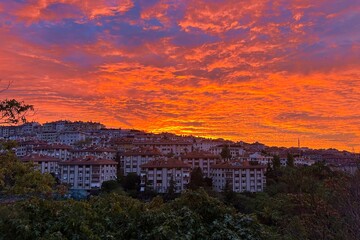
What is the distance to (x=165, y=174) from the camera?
48.8 meters

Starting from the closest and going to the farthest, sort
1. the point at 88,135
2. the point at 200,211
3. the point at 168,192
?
the point at 200,211 < the point at 168,192 < the point at 88,135

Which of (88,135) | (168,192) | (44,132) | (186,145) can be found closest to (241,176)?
(168,192)

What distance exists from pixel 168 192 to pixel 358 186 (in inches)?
1541

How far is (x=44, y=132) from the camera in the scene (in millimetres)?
102625

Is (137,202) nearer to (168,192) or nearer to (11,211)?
(11,211)

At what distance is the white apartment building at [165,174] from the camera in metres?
48.3

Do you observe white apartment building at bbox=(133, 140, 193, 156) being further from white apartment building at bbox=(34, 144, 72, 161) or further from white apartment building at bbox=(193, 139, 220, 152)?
white apartment building at bbox=(34, 144, 72, 161)

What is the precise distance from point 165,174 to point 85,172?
10998 mm

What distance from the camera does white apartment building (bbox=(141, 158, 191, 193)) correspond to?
159 ft

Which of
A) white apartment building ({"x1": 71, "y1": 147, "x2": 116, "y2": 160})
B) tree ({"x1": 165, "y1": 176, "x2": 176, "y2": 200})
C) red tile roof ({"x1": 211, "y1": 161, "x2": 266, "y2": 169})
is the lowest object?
tree ({"x1": 165, "y1": 176, "x2": 176, "y2": 200})

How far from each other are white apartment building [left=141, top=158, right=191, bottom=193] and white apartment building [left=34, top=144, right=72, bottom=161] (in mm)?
21186

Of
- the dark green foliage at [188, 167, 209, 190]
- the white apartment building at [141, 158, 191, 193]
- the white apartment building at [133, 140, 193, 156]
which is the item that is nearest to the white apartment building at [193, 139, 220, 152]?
the white apartment building at [133, 140, 193, 156]

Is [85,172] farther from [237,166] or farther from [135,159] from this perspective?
[237,166]

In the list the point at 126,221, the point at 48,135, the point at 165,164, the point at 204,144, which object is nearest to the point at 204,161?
the point at 165,164
